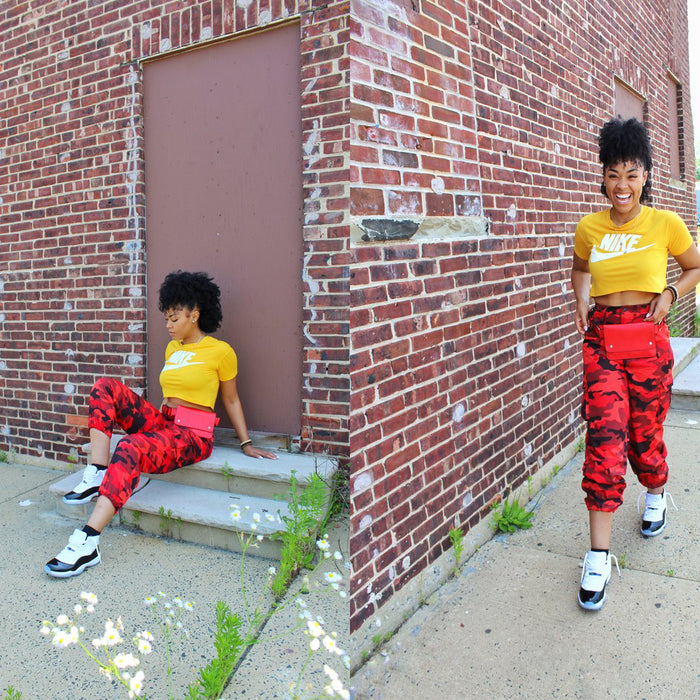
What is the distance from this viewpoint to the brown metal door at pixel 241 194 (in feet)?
12.1

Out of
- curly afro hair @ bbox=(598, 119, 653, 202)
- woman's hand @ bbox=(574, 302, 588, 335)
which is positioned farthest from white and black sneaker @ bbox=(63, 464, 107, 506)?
curly afro hair @ bbox=(598, 119, 653, 202)

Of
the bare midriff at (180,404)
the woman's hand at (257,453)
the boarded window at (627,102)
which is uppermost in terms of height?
the boarded window at (627,102)

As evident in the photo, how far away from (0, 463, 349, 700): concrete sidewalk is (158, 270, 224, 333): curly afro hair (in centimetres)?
130

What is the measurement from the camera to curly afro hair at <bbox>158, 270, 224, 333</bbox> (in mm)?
3857

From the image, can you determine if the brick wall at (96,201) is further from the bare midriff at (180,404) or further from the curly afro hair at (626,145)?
the curly afro hair at (626,145)

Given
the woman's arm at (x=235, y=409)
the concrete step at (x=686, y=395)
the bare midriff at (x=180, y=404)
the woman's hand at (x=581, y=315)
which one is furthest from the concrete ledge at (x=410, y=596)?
the concrete step at (x=686, y=395)

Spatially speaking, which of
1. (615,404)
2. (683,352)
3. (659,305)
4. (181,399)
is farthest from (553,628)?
(683,352)

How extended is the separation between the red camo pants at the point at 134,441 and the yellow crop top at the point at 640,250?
2.34 metres

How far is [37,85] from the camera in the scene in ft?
15.9

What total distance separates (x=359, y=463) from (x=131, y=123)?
298 cm

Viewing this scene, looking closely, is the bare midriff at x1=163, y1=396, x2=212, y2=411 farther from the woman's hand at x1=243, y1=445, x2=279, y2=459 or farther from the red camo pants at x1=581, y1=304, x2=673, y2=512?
the red camo pants at x1=581, y1=304, x2=673, y2=512

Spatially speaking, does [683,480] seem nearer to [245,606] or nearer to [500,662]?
[500,662]

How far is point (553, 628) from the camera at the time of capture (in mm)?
2707

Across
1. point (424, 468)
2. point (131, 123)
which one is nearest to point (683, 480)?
point (424, 468)
